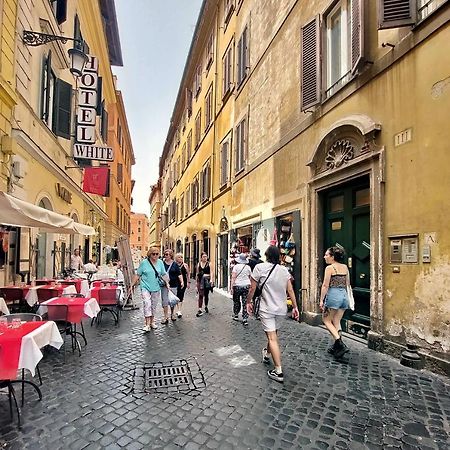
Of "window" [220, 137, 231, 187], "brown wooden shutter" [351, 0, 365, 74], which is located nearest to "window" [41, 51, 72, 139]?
"window" [220, 137, 231, 187]

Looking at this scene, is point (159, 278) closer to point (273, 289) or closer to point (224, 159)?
point (273, 289)

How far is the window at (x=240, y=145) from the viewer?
1362 cm

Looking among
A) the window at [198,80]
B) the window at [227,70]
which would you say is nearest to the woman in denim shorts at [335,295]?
the window at [227,70]

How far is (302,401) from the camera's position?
13.1 feet

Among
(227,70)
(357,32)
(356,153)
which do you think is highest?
(227,70)

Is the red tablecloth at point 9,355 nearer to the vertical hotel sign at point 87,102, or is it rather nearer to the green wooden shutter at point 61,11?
the green wooden shutter at point 61,11

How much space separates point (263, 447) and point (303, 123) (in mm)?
7189

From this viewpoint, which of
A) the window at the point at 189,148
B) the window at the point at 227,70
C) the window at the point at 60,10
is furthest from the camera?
the window at the point at 189,148

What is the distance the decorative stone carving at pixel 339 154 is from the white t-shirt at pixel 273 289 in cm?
306

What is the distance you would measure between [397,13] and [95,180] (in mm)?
13714

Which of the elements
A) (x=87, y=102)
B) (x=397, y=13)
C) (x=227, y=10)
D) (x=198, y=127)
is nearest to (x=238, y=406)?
(x=397, y=13)

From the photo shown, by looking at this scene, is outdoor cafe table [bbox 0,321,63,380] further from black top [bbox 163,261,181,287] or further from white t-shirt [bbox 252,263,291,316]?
black top [bbox 163,261,181,287]

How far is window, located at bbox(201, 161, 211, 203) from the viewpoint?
1971 cm

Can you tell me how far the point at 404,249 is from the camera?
18.0 feet
